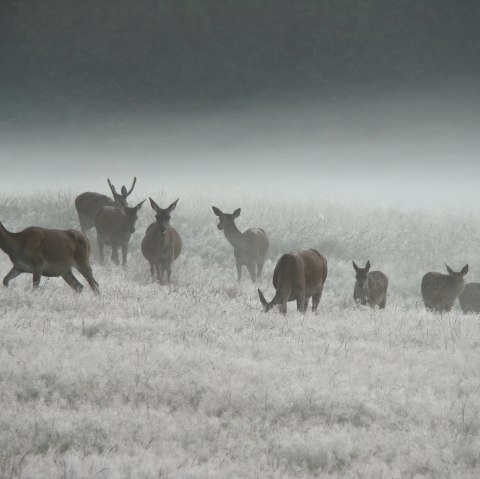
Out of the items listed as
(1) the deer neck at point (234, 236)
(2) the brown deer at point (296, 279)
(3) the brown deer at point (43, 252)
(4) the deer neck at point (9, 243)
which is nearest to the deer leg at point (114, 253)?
(1) the deer neck at point (234, 236)

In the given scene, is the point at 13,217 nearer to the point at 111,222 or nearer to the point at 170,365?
the point at 111,222

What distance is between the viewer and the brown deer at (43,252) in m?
13.4

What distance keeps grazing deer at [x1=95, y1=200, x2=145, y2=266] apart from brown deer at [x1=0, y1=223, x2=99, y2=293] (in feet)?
20.5

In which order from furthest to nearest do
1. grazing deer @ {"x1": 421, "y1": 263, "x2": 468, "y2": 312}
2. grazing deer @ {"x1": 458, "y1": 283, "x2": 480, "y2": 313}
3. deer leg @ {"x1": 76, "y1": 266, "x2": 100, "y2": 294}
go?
grazing deer @ {"x1": 458, "y1": 283, "x2": 480, "y2": 313} < grazing deer @ {"x1": 421, "y1": 263, "x2": 468, "y2": 312} < deer leg @ {"x1": 76, "y1": 266, "x2": 100, "y2": 294}

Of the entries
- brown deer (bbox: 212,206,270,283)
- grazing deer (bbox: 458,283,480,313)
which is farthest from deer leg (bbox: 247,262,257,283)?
A: grazing deer (bbox: 458,283,480,313)

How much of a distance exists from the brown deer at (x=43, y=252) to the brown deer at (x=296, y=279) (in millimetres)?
3553

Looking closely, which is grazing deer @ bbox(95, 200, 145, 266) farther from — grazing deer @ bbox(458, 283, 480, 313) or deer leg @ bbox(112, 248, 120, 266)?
grazing deer @ bbox(458, 283, 480, 313)

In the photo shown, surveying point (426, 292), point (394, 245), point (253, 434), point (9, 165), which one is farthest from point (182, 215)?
point (9, 165)

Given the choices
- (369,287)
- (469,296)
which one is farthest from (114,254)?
(469,296)

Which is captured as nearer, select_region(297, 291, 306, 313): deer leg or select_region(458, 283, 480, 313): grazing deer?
select_region(297, 291, 306, 313): deer leg

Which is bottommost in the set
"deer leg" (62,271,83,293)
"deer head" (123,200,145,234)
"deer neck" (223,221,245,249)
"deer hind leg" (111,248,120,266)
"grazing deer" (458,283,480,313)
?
"grazing deer" (458,283,480,313)

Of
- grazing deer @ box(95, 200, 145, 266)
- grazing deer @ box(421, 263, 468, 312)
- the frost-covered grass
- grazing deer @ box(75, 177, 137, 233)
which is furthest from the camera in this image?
grazing deer @ box(75, 177, 137, 233)

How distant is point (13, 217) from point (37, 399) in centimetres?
2004

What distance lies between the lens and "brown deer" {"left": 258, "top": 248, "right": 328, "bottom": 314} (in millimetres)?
14162
